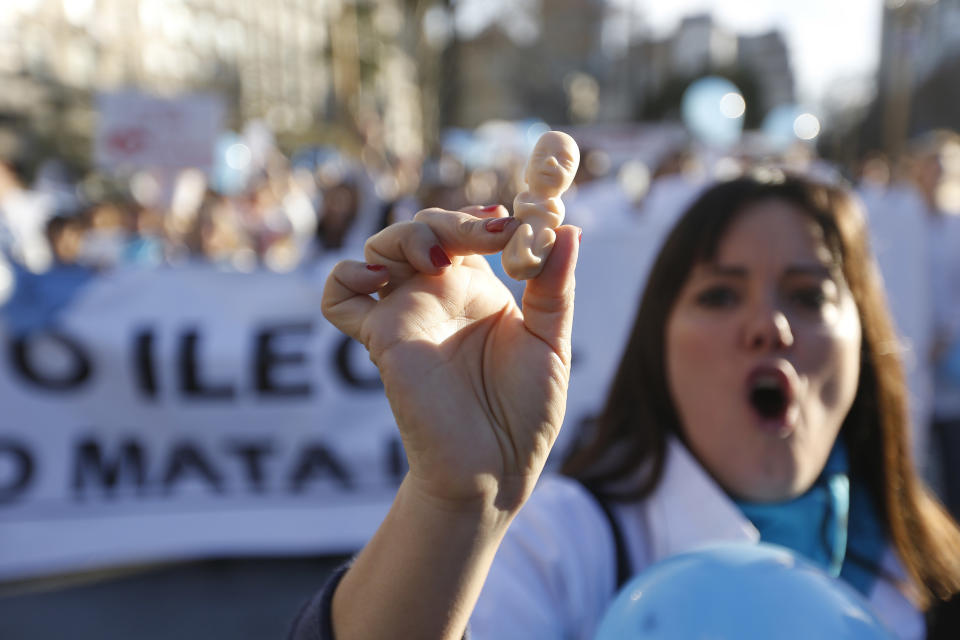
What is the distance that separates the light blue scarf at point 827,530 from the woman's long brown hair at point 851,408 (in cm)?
6

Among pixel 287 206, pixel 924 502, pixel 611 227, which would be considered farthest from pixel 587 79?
pixel 924 502

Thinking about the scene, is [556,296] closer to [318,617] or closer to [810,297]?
[318,617]

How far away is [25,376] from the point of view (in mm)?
4027

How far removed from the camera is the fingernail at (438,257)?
3.28 feet

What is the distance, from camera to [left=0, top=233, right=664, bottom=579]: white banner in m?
4.00

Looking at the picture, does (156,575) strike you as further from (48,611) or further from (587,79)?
(587,79)

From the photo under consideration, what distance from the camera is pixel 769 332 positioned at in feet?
4.89

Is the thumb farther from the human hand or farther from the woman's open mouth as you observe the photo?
the woman's open mouth

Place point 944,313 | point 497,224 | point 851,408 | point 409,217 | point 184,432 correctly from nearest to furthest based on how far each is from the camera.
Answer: point 497,224, point 851,408, point 184,432, point 944,313, point 409,217

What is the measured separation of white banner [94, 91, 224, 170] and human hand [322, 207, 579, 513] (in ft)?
21.1

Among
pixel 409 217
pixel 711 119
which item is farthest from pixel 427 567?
pixel 711 119

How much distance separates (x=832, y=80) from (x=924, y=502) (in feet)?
112

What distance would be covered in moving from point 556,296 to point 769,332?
25.0 inches

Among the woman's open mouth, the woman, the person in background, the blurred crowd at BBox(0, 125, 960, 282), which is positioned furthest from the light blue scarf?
the person in background
